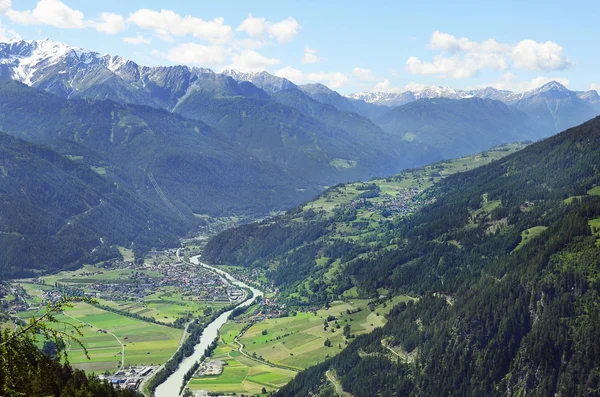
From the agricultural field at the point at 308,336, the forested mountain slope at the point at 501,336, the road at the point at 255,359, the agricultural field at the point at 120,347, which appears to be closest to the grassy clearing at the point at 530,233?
the forested mountain slope at the point at 501,336

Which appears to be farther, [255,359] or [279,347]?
[279,347]

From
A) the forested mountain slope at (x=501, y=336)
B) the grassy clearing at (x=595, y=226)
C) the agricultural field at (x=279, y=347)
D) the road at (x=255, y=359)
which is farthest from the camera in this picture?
the road at (x=255, y=359)

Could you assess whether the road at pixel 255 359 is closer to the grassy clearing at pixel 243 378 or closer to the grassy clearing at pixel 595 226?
the grassy clearing at pixel 243 378

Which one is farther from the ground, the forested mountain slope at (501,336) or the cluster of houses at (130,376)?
the forested mountain slope at (501,336)

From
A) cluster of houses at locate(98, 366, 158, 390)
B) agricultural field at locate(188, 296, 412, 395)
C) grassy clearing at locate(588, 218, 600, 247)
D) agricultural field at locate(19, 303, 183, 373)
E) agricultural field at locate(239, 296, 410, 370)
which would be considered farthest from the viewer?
agricultural field at locate(19, 303, 183, 373)

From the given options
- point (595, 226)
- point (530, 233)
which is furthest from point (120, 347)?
point (595, 226)

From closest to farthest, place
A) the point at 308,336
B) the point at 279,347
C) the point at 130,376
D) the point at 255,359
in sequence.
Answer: the point at 130,376, the point at 255,359, the point at 279,347, the point at 308,336

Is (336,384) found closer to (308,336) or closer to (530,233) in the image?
(308,336)

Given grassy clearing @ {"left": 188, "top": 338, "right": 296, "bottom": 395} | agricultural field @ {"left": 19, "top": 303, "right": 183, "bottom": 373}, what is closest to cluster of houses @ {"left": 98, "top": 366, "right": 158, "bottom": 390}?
agricultural field @ {"left": 19, "top": 303, "right": 183, "bottom": 373}

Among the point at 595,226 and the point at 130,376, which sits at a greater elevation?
the point at 595,226

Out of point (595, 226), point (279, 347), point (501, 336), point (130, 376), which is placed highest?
point (595, 226)

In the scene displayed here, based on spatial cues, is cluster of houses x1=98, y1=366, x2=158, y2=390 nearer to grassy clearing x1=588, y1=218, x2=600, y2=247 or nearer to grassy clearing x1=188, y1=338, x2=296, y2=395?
grassy clearing x1=188, y1=338, x2=296, y2=395

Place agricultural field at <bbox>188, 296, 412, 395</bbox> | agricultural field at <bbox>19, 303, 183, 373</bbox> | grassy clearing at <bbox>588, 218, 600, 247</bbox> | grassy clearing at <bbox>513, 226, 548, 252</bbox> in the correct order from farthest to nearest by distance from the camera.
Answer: grassy clearing at <bbox>513, 226, 548, 252</bbox> → agricultural field at <bbox>19, 303, 183, 373</bbox> → agricultural field at <bbox>188, 296, 412, 395</bbox> → grassy clearing at <bbox>588, 218, 600, 247</bbox>
